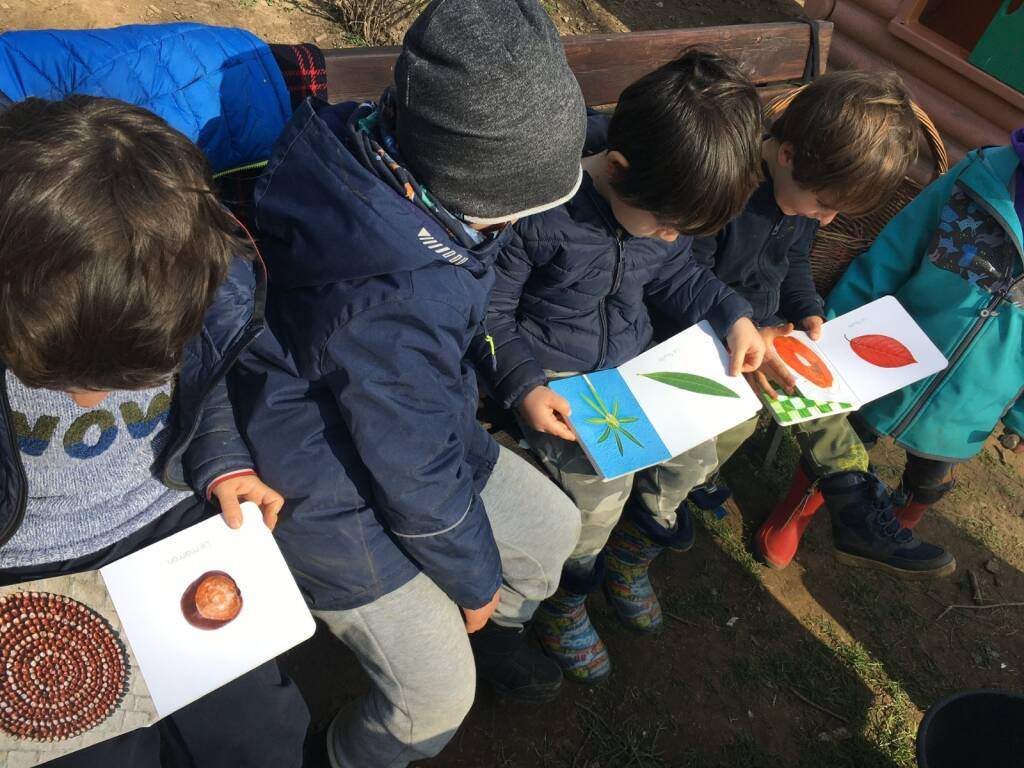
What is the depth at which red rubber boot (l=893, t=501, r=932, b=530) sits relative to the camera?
9.50ft

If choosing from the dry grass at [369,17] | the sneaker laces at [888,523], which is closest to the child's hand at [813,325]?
the sneaker laces at [888,523]

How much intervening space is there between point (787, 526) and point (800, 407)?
2.23ft

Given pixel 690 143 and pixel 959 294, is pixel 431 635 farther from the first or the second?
pixel 959 294

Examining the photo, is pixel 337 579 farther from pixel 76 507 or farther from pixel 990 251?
pixel 990 251

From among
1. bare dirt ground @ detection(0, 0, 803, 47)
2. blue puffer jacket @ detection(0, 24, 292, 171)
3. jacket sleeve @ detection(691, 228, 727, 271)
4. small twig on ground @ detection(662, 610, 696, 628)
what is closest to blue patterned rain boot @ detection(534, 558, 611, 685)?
small twig on ground @ detection(662, 610, 696, 628)

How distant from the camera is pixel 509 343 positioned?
2.01 m

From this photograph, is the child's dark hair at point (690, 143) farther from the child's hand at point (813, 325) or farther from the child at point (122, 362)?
the child at point (122, 362)

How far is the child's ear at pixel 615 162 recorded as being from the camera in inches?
75.4

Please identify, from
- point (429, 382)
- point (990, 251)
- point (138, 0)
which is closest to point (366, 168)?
point (429, 382)

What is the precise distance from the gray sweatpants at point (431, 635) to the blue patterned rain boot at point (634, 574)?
0.59m

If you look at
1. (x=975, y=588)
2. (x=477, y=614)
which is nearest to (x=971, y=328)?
(x=975, y=588)

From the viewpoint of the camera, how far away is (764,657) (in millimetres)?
2592

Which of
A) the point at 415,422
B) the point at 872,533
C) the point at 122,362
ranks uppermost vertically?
the point at 122,362

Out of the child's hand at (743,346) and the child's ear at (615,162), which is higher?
the child's ear at (615,162)
